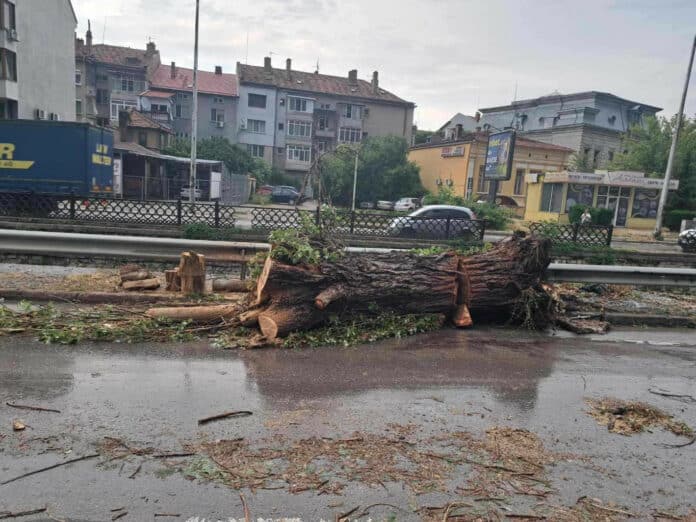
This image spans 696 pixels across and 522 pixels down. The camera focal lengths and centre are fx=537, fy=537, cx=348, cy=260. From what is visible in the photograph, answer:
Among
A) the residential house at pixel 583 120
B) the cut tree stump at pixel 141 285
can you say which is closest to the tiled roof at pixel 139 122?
the residential house at pixel 583 120

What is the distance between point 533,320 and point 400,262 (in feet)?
6.66

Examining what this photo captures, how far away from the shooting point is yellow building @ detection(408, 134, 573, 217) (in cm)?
4453

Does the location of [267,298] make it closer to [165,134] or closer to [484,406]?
[484,406]

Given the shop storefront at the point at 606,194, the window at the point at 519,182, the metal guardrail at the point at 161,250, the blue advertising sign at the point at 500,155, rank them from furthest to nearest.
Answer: the window at the point at 519,182 → the shop storefront at the point at 606,194 → the blue advertising sign at the point at 500,155 → the metal guardrail at the point at 161,250

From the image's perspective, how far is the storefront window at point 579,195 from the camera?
117 ft

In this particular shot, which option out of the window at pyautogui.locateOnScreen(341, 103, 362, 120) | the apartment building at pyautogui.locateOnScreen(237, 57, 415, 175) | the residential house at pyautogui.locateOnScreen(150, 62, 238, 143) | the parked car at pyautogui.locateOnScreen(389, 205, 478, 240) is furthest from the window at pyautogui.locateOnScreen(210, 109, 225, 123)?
the parked car at pyautogui.locateOnScreen(389, 205, 478, 240)

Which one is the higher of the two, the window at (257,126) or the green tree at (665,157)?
the window at (257,126)

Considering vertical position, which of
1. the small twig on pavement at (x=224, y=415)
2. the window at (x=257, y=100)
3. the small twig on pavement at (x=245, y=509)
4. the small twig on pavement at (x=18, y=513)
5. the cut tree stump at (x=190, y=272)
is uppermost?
the window at (x=257, y=100)

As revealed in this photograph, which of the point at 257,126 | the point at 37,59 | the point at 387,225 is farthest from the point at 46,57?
the point at 387,225

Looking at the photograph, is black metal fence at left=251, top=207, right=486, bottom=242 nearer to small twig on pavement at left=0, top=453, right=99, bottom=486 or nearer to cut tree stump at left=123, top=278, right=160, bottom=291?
cut tree stump at left=123, top=278, right=160, bottom=291

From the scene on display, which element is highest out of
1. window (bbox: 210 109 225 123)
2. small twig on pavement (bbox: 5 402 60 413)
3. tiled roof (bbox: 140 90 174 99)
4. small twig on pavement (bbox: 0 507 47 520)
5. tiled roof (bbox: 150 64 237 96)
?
tiled roof (bbox: 150 64 237 96)

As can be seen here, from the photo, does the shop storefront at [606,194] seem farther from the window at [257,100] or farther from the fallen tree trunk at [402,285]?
the window at [257,100]

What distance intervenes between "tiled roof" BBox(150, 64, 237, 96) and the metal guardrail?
58.4 metres

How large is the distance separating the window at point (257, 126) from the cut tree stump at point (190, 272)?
60012 millimetres
